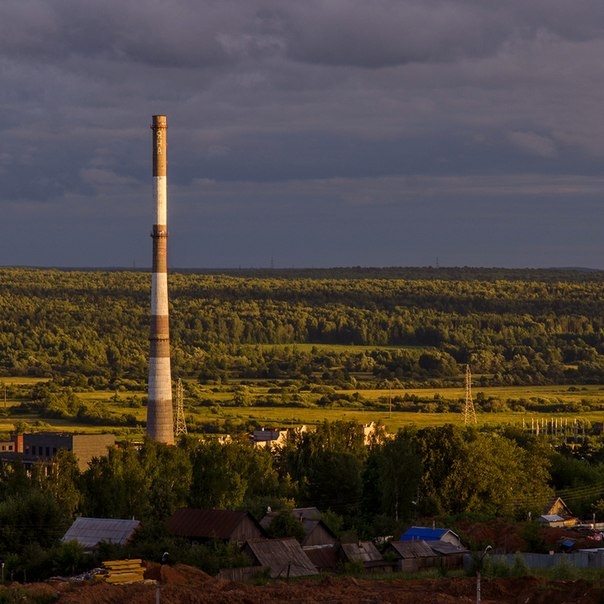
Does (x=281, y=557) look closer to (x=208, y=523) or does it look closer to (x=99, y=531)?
(x=208, y=523)

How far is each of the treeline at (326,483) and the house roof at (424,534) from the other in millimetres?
1188

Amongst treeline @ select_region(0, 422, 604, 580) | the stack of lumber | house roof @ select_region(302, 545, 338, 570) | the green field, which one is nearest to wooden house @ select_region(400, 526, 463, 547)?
treeline @ select_region(0, 422, 604, 580)

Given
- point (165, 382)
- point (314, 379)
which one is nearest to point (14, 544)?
point (165, 382)

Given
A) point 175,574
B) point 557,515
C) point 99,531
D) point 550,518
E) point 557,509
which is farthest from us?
point 557,509

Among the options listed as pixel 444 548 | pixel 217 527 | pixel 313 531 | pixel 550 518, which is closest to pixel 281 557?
pixel 217 527

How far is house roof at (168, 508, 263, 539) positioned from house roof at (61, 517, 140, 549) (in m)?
1.51

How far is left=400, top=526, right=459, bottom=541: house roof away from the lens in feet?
200

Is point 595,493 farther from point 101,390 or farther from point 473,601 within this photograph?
point 101,390

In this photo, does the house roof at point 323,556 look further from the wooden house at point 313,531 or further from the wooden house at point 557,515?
the wooden house at point 557,515

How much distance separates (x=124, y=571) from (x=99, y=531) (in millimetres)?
8599

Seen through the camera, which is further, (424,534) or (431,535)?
(424,534)

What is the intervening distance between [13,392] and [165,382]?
223ft

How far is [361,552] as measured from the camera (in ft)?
186

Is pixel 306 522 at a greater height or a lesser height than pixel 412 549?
greater
